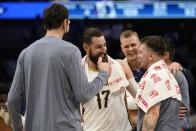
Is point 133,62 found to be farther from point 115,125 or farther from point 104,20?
point 104,20

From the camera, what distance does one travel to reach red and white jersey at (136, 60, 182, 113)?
Result: 13.9 ft

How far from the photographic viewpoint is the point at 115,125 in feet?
16.8

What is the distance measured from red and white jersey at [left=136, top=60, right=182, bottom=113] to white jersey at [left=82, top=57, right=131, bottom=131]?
2.50 ft

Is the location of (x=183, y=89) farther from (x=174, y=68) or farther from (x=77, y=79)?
(x=77, y=79)

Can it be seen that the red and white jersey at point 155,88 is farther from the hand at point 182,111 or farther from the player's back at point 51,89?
the hand at point 182,111

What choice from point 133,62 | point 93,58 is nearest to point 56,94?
point 93,58

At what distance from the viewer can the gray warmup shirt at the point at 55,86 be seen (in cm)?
395

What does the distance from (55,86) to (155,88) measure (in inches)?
31.1

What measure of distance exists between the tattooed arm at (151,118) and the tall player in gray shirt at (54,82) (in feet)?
1.45

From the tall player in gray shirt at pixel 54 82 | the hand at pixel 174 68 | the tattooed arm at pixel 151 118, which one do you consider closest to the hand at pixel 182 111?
the hand at pixel 174 68

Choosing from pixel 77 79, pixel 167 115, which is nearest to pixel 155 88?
pixel 167 115

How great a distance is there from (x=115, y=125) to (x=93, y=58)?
0.63m

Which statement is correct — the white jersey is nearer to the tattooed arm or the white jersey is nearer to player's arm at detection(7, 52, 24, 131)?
the tattooed arm

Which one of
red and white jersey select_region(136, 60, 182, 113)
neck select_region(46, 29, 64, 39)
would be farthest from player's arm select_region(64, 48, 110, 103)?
red and white jersey select_region(136, 60, 182, 113)
